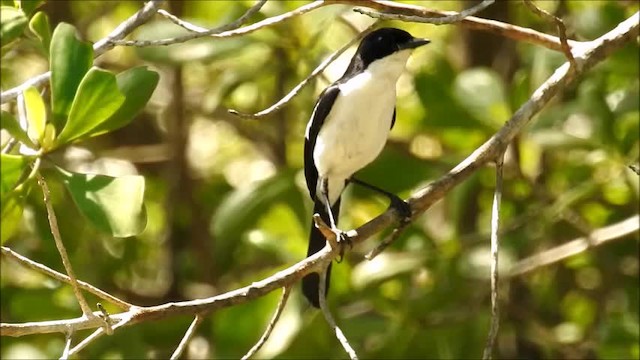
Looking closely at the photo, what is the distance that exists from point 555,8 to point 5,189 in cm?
211

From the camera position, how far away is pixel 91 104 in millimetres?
2004

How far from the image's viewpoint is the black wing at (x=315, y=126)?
2.80m

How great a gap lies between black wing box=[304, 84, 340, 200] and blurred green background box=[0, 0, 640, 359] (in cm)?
23

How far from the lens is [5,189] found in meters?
1.85

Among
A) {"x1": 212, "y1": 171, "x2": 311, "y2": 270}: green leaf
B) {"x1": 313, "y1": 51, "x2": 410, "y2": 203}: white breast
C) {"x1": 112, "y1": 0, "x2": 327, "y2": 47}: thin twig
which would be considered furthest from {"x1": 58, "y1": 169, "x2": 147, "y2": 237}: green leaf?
{"x1": 212, "y1": 171, "x2": 311, "y2": 270}: green leaf

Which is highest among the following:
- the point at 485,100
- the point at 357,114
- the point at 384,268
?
the point at 357,114

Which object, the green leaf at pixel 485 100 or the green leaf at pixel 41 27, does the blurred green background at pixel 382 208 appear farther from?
the green leaf at pixel 41 27

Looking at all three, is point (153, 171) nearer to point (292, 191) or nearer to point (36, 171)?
point (292, 191)

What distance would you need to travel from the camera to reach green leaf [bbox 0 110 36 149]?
6.60ft

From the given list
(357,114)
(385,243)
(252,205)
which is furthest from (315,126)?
(385,243)

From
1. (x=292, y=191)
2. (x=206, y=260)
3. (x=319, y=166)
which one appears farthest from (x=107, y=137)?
(x=319, y=166)

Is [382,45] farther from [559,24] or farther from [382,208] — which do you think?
[382,208]

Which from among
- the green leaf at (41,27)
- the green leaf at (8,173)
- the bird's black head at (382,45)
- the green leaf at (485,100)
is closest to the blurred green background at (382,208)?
the green leaf at (485,100)

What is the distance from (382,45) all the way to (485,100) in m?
0.39
